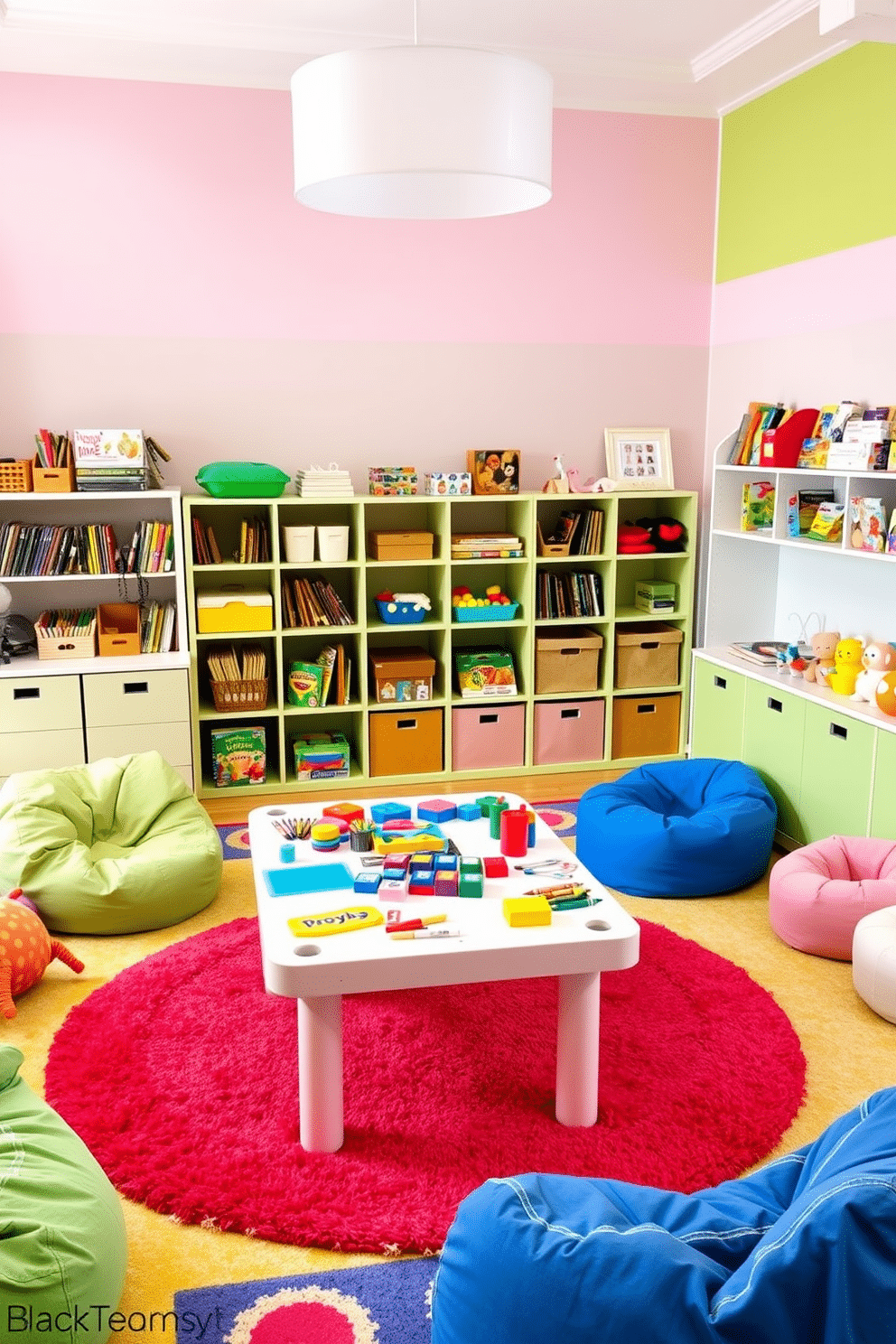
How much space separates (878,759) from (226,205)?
3.41 metres

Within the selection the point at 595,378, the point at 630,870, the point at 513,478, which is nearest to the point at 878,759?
the point at 630,870

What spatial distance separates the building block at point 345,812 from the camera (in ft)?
11.0

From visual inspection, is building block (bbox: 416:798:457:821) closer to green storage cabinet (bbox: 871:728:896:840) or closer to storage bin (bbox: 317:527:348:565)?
green storage cabinet (bbox: 871:728:896:840)

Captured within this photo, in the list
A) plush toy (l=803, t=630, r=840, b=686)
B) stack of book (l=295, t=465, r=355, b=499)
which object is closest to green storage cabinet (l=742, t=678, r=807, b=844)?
plush toy (l=803, t=630, r=840, b=686)

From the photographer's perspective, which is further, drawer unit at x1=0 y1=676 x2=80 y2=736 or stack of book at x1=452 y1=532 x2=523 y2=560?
stack of book at x1=452 y1=532 x2=523 y2=560

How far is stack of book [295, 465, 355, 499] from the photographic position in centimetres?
→ 487

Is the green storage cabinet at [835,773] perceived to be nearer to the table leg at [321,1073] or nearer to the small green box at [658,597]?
the small green box at [658,597]

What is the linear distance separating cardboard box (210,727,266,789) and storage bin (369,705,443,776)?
1.64 feet

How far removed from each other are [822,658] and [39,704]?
3.02 metres

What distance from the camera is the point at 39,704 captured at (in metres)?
4.51

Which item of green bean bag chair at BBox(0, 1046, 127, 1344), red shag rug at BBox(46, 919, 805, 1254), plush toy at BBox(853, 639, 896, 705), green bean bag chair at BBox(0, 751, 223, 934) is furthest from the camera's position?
plush toy at BBox(853, 639, 896, 705)

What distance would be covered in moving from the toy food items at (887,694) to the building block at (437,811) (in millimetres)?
1520

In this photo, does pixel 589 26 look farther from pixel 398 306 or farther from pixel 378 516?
pixel 378 516

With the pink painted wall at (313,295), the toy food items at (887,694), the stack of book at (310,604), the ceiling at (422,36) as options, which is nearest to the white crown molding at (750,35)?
the ceiling at (422,36)
